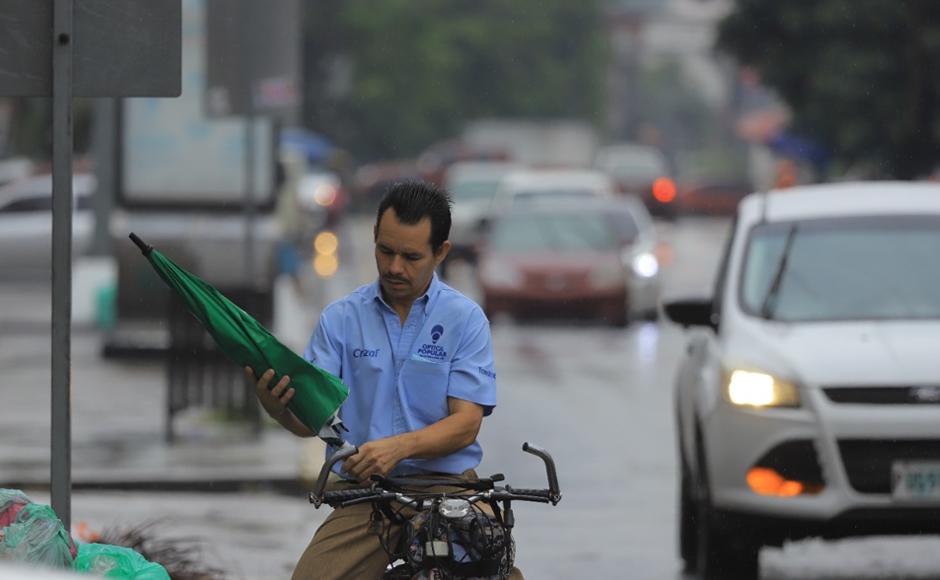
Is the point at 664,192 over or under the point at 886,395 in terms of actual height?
under

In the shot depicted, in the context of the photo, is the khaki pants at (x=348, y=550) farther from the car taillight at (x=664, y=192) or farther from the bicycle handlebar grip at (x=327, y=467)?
the car taillight at (x=664, y=192)

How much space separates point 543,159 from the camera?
85562 mm

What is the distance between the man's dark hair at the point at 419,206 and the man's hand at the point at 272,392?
1.45ft

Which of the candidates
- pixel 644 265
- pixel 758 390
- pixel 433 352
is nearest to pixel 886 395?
pixel 758 390

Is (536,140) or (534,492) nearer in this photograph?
(534,492)

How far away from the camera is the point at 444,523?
4.86 m

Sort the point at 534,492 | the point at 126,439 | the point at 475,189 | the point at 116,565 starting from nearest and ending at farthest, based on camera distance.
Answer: the point at 534,492, the point at 116,565, the point at 126,439, the point at 475,189

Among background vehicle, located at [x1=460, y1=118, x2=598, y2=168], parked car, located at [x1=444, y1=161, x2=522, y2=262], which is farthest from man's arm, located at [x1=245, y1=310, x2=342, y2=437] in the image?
background vehicle, located at [x1=460, y1=118, x2=598, y2=168]

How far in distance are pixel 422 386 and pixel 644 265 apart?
22384mm

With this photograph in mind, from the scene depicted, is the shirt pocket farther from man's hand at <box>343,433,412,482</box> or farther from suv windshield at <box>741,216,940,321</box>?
suv windshield at <box>741,216,940,321</box>

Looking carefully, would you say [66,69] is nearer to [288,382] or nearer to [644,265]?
[288,382]

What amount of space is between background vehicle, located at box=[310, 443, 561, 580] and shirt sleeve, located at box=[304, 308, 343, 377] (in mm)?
330

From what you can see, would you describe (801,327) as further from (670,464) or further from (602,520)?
(670,464)

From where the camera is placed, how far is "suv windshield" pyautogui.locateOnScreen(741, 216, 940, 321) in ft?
33.4
